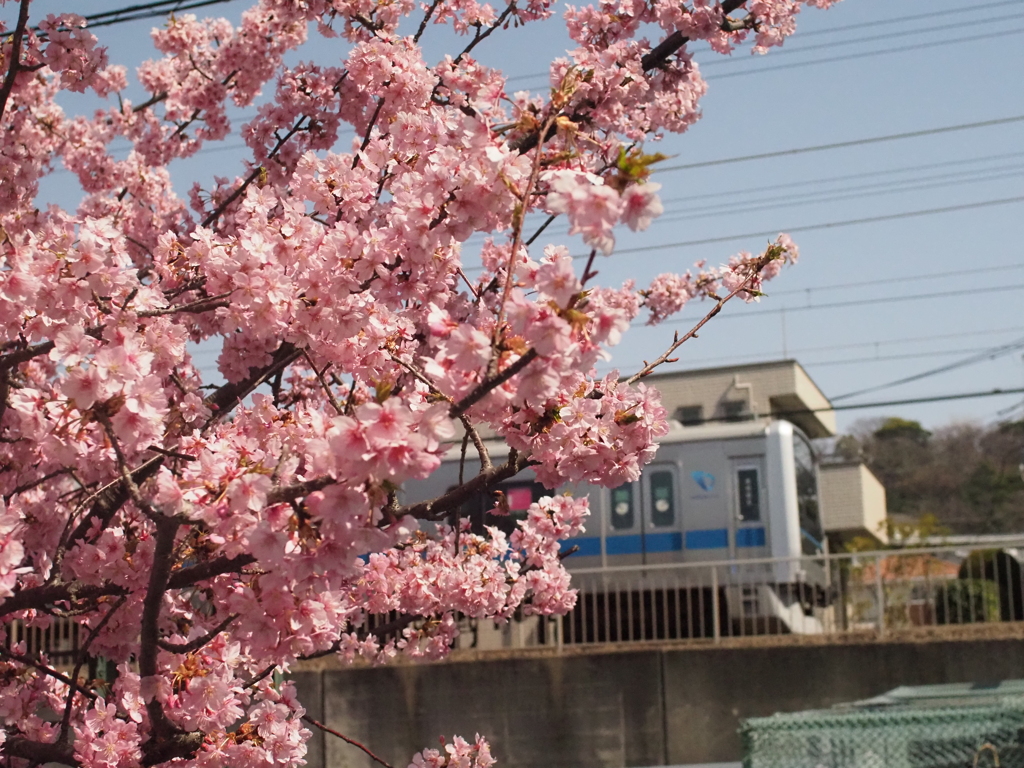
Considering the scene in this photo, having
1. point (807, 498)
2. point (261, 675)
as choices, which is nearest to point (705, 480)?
point (807, 498)

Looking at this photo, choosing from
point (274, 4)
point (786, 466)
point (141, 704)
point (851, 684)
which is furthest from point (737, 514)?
point (141, 704)

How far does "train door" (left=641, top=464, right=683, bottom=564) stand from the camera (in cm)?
1612

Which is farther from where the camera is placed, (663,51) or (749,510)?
(749,510)

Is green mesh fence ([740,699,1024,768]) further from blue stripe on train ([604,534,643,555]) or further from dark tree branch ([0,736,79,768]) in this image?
blue stripe on train ([604,534,643,555])

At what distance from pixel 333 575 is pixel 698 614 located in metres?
12.7

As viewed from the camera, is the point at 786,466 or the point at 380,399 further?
the point at 786,466

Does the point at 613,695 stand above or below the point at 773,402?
below

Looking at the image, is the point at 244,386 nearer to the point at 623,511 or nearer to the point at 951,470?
the point at 623,511

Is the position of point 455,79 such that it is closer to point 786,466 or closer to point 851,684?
point 851,684

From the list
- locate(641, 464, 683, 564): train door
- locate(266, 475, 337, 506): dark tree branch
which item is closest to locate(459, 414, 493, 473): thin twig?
locate(266, 475, 337, 506): dark tree branch

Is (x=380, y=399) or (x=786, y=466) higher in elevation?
(x=786, y=466)

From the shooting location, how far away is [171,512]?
2.64 meters

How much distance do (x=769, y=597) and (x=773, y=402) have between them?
14.1 meters

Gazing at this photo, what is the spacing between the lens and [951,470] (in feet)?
159
